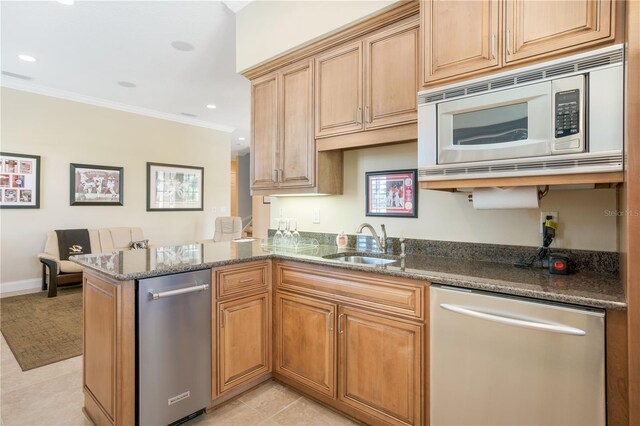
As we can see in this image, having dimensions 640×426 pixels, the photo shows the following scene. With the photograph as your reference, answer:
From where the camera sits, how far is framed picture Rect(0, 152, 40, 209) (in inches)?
176

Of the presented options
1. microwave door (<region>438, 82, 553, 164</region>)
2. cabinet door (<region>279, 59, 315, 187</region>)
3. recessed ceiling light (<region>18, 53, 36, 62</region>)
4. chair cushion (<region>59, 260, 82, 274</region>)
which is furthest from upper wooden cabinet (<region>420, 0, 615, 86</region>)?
chair cushion (<region>59, 260, 82, 274</region>)

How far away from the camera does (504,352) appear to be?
139 cm

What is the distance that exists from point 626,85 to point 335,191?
1.76 metres

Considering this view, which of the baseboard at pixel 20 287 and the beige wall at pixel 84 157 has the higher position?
the beige wall at pixel 84 157

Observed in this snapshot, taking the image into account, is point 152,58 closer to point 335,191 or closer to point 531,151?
point 335,191

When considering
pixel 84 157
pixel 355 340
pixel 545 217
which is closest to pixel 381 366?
pixel 355 340

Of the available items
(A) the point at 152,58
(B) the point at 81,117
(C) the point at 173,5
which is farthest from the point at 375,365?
(B) the point at 81,117

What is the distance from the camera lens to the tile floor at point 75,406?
1958 mm

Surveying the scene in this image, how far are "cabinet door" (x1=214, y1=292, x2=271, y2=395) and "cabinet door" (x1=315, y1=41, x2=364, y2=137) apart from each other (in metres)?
1.27

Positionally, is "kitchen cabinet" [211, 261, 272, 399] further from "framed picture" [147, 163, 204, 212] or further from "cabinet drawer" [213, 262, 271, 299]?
"framed picture" [147, 163, 204, 212]

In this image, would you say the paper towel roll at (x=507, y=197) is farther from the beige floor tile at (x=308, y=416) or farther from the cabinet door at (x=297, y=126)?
the beige floor tile at (x=308, y=416)

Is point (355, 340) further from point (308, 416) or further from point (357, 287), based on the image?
point (308, 416)

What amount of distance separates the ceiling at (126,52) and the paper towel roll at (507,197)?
8.09ft

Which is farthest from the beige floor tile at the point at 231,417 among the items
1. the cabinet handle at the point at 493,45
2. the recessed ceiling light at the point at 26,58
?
the recessed ceiling light at the point at 26,58
